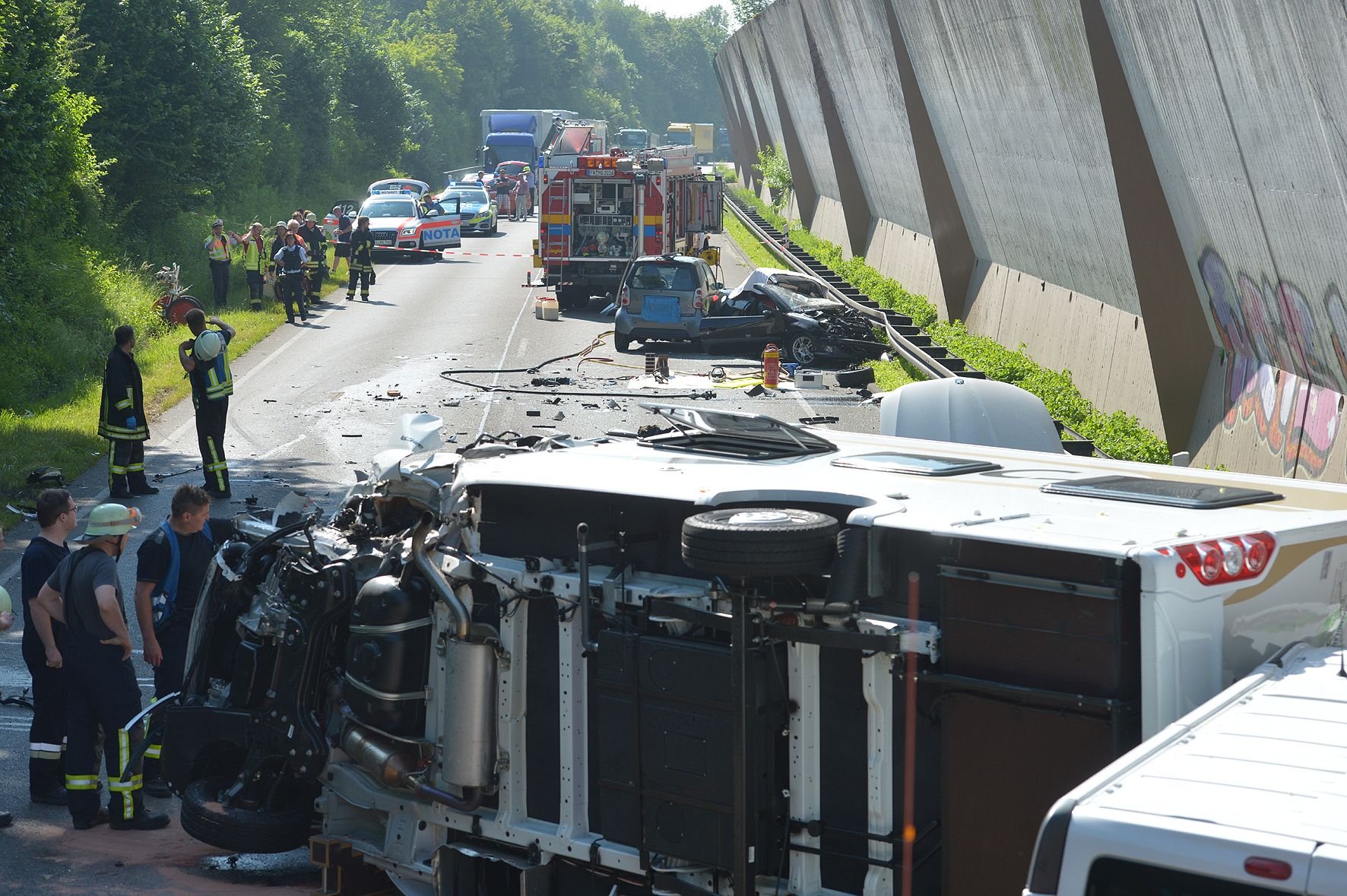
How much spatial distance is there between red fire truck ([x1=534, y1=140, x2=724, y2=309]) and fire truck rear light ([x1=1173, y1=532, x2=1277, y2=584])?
27378 mm

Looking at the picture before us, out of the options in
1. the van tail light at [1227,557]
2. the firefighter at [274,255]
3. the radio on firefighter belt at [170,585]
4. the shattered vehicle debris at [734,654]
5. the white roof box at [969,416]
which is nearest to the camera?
the van tail light at [1227,557]

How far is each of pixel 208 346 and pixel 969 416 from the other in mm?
8344

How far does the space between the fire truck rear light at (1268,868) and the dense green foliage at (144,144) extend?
14.8 metres

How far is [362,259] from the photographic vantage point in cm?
3209

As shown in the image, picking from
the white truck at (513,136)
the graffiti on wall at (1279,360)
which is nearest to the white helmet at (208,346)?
the graffiti on wall at (1279,360)

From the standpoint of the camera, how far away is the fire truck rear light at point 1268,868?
126 inches

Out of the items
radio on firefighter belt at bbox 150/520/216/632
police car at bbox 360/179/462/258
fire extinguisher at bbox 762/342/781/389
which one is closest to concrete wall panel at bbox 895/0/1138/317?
fire extinguisher at bbox 762/342/781/389

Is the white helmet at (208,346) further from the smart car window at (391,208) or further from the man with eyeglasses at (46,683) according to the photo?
the smart car window at (391,208)

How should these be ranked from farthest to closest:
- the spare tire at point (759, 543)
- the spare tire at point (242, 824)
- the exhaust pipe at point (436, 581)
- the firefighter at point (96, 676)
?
1. the firefighter at point (96, 676)
2. the spare tire at point (242, 824)
3. the exhaust pipe at point (436, 581)
4. the spare tire at point (759, 543)

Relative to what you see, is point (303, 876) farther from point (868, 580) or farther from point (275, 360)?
point (275, 360)

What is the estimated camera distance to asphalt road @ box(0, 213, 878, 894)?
24.2ft

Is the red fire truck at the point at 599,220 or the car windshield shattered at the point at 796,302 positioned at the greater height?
the red fire truck at the point at 599,220

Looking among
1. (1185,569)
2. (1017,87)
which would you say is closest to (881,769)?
(1185,569)

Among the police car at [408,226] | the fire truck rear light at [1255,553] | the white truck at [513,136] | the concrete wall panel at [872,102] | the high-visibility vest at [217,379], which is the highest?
the white truck at [513,136]
